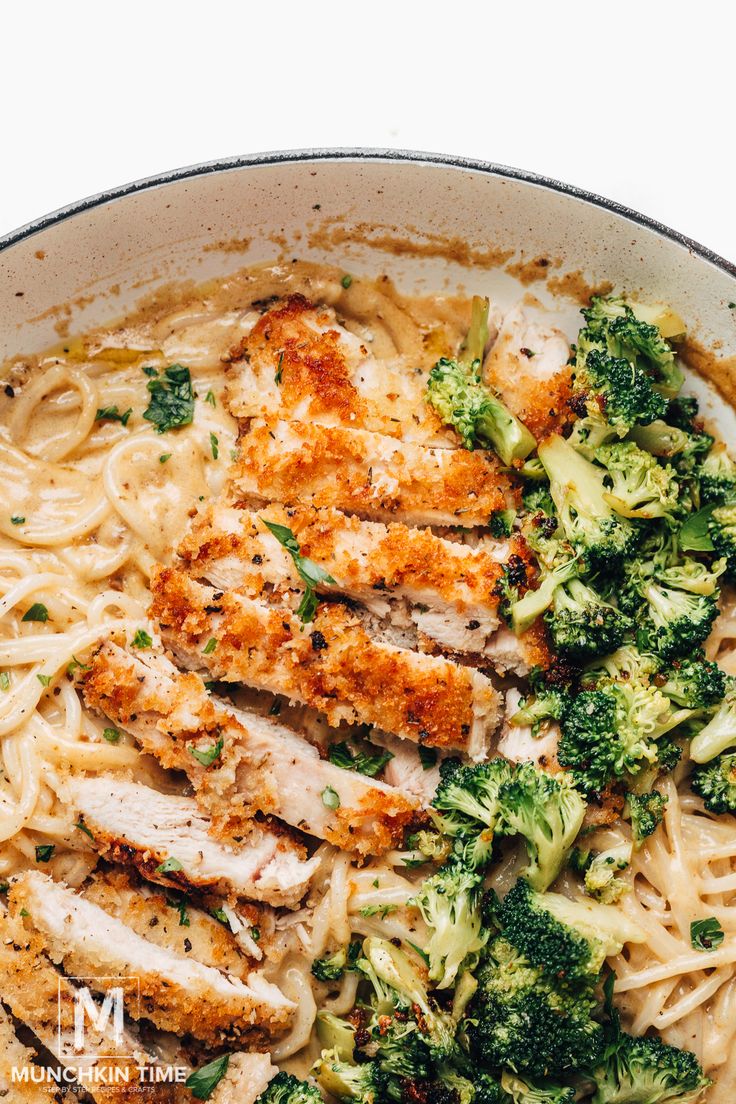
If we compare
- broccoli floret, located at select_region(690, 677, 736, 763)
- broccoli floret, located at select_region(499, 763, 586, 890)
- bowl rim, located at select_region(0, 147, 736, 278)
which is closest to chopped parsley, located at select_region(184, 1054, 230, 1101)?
broccoli floret, located at select_region(499, 763, 586, 890)

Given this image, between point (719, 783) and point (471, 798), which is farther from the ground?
point (719, 783)

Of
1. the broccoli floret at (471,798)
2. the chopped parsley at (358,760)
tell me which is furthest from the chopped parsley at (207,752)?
the broccoli floret at (471,798)

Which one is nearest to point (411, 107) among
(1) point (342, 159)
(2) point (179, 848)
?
(1) point (342, 159)

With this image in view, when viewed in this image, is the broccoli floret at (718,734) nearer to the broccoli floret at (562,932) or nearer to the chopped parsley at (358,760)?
the broccoli floret at (562,932)

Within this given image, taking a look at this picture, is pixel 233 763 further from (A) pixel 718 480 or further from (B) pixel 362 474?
(A) pixel 718 480

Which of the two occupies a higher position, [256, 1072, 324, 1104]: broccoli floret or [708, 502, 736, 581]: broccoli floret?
[708, 502, 736, 581]: broccoli floret

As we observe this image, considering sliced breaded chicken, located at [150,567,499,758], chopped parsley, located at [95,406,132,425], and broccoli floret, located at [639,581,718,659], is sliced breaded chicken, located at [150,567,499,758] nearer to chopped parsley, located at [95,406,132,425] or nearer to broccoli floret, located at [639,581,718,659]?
broccoli floret, located at [639,581,718,659]
